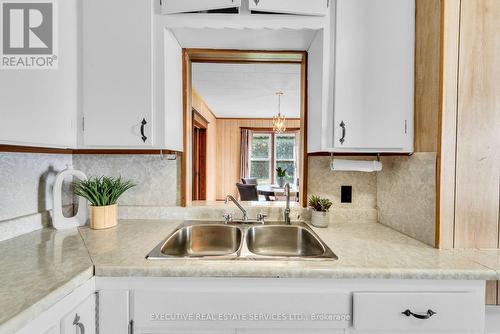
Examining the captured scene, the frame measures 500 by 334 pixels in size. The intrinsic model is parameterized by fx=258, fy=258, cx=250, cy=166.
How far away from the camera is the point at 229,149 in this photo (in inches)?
267

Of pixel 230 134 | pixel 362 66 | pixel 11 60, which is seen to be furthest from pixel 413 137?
pixel 230 134

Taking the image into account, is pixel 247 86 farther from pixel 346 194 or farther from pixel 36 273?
pixel 36 273

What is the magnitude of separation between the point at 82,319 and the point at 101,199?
715mm

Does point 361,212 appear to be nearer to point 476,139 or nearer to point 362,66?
point 476,139

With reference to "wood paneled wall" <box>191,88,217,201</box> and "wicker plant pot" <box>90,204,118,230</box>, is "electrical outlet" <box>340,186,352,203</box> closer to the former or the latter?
"wicker plant pot" <box>90,204,118,230</box>

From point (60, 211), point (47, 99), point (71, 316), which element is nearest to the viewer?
point (71, 316)

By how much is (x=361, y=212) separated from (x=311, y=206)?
342 millimetres

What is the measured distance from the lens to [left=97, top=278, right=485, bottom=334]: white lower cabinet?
94cm

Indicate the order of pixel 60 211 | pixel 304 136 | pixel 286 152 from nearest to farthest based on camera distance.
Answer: pixel 60 211 → pixel 304 136 → pixel 286 152

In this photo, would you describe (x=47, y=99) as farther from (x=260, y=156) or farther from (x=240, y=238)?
(x=260, y=156)

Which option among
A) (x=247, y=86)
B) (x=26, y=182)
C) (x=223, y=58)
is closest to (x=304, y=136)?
(x=223, y=58)

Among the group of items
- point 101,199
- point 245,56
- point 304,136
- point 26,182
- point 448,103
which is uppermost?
point 245,56

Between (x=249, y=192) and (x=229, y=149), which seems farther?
(x=229, y=149)

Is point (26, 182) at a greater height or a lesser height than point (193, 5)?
lesser
